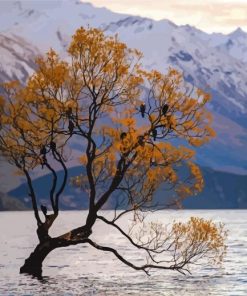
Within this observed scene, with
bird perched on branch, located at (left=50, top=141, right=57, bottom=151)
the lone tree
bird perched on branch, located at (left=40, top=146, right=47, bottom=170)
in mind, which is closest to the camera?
the lone tree

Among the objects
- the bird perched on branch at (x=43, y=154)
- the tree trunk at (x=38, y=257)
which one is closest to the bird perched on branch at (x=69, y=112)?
the bird perched on branch at (x=43, y=154)

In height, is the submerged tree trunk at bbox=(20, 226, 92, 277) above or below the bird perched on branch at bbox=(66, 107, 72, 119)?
below

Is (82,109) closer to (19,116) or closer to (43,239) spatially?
(19,116)

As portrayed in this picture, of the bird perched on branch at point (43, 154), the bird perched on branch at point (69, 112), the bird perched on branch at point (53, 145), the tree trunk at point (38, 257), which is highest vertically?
the bird perched on branch at point (69, 112)

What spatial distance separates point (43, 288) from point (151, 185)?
371 inches

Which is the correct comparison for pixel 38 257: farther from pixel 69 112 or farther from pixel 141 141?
pixel 141 141

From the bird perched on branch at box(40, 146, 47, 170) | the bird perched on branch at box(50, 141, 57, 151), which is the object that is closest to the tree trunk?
the bird perched on branch at box(40, 146, 47, 170)

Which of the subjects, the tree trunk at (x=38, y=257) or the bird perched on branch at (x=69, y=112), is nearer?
the bird perched on branch at (x=69, y=112)

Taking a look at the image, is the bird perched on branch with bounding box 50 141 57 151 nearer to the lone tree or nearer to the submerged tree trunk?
the lone tree

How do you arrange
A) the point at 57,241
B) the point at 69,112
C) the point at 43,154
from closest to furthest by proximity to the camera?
the point at 69,112 → the point at 43,154 → the point at 57,241

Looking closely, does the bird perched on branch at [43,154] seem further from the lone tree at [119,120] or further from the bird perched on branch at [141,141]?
the bird perched on branch at [141,141]

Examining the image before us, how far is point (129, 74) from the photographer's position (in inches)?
1993

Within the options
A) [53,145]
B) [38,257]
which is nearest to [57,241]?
[38,257]

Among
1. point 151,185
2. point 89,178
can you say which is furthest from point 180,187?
point 89,178
